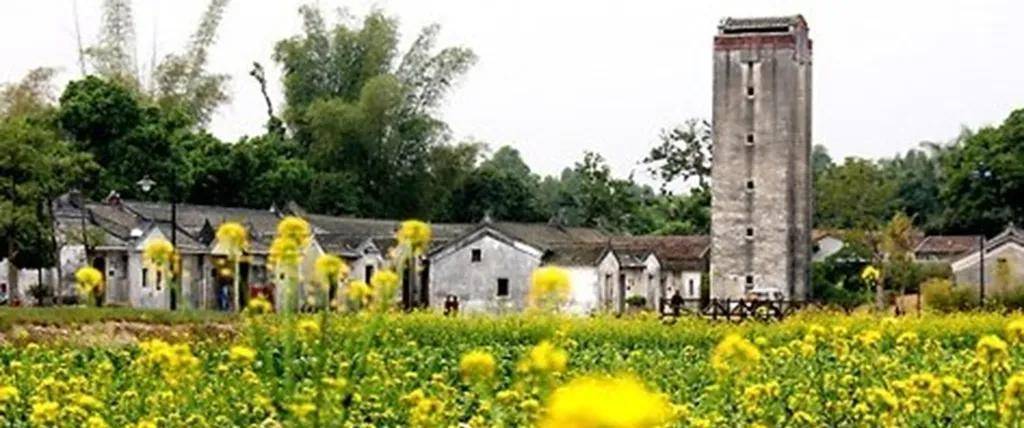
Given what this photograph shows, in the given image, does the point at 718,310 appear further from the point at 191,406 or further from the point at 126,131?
the point at 191,406

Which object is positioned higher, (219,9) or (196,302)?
(219,9)

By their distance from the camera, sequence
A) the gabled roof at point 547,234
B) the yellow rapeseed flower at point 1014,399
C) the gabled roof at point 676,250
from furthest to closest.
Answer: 1. the gabled roof at point 676,250
2. the gabled roof at point 547,234
3. the yellow rapeseed flower at point 1014,399

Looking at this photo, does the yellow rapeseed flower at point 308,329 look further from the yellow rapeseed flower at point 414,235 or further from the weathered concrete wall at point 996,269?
the weathered concrete wall at point 996,269

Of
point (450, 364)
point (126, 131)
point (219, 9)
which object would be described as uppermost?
point (219, 9)

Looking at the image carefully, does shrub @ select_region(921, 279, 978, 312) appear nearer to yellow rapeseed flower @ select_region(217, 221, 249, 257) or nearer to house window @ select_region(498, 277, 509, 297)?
house window @ select_region(498, 277, 509, 297)

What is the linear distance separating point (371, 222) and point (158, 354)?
43.0 meters

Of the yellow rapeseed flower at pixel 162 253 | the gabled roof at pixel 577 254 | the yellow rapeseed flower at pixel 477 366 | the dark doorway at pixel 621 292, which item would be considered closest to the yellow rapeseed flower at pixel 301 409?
the yellow rapeseed flower at pixel 477 366

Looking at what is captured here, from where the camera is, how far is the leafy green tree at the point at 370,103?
2044 inches

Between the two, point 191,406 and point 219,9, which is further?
point 219,9

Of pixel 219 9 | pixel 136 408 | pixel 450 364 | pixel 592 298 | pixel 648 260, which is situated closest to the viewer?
pixel 136 408

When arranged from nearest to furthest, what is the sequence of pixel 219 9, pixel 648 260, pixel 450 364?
pixel 450 364 → pixel 648 260 → pixel 219 9

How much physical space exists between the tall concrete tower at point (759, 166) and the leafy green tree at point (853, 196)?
564 inches

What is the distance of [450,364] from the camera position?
637 inches

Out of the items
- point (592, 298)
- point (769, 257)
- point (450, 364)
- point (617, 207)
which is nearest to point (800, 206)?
point (769, 257)
